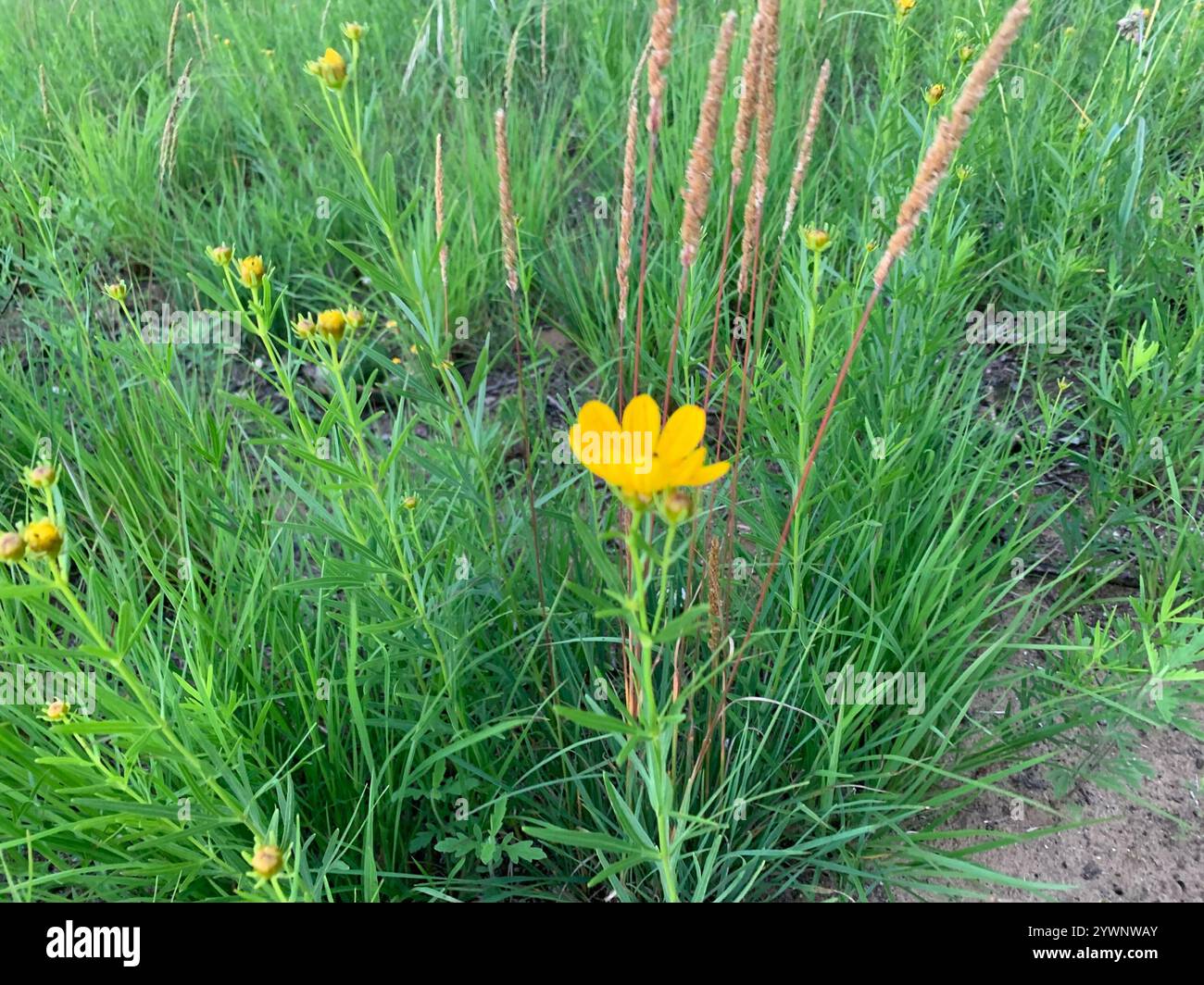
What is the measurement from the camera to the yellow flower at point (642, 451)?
0.72 meters

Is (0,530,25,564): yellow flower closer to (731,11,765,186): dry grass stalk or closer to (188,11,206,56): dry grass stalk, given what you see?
(731,11,765,186): dry grass stalk

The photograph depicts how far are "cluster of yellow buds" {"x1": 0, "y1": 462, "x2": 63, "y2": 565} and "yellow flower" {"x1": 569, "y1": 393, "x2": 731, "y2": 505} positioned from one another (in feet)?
1.55

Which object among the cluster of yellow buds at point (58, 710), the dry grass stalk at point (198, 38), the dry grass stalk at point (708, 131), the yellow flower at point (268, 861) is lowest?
the cluster of yellow buds at point (58, 710)

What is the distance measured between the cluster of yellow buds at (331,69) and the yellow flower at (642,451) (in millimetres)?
467

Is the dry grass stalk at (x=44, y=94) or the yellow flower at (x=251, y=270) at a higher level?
the yellow flower at (x=251, y=270)

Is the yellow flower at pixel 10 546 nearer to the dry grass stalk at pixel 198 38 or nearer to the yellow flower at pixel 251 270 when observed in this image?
the yellow flower at pixel 251 270

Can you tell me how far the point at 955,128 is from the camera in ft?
2.52

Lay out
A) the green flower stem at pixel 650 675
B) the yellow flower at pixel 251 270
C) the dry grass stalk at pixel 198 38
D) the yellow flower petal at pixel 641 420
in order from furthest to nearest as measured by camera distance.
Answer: the dry grass stalk at pixel 198 38 < the yellow flower at pixel 251 270 < the yellow flower petal at pixel 641 420 < the green flower stem at pixel 650 675

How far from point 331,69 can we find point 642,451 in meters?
0.56

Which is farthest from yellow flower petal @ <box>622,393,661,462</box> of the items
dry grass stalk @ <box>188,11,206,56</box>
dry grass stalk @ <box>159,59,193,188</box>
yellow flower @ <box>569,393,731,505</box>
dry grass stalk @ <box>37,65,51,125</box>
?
dry grass stalk @ <box>188,11,206,56</box>

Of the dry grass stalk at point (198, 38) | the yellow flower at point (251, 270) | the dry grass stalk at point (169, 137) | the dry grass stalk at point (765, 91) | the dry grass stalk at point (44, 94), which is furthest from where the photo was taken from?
the dry grass stalk at point (198, 38)

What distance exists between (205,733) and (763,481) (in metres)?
0.96

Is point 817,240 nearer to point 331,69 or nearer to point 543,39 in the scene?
point 331,69

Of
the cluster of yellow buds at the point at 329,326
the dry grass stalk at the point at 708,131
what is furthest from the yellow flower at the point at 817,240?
the cluster of yellow buds at the point at 329,326
